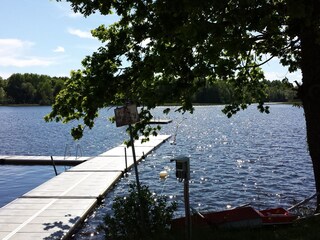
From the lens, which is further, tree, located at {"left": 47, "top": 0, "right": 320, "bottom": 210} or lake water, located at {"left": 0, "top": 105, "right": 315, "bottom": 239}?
lake water, located at {"left": 0, "top": 105, "right": 315, "bottom": 239}

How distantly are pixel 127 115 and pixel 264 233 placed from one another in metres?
4.62

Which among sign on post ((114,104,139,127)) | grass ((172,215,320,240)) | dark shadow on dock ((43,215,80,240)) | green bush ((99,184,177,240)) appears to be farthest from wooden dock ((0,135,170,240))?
grass ((172,215,320,240))

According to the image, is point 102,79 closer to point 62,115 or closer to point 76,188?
point 62,115

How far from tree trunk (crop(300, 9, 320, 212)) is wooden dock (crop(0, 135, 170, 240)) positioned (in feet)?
27.5

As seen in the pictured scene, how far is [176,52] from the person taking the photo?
10828mm

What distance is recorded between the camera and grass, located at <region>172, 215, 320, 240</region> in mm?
9258

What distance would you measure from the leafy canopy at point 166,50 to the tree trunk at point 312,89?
0.55 metres

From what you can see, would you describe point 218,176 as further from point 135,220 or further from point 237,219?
point 135,220

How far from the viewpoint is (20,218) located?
13.6 metres

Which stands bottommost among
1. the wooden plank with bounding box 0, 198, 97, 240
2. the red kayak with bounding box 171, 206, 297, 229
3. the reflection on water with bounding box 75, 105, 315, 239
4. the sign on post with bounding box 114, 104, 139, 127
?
the reflection on water with bounding box 75, 105, 315, 239

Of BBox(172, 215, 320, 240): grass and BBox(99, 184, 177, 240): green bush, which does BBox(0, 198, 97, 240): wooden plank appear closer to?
BBox(99, 184, 177, 240): green bush

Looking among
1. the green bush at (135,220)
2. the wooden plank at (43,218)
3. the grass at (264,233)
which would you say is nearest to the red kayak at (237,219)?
the grass at (264,233)

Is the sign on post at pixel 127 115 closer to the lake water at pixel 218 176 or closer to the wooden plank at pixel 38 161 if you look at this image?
the lake water at pixel 218 176

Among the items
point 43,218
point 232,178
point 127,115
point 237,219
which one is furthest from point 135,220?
point 232,178
